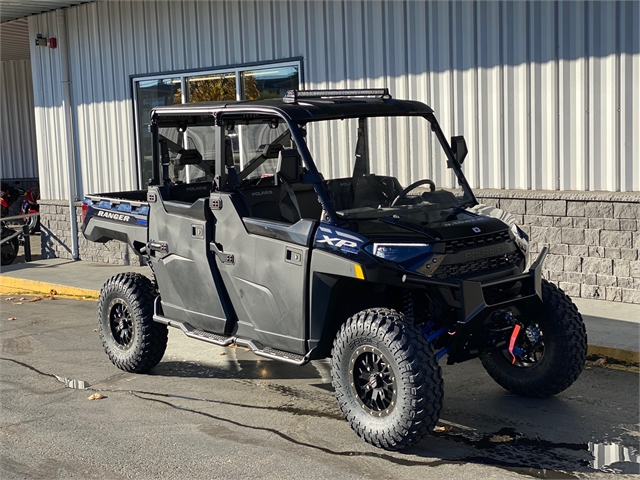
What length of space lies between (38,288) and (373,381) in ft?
27.2

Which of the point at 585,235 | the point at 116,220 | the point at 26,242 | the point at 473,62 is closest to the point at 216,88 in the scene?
the point at 26,242

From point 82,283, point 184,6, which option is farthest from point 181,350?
point 184,6

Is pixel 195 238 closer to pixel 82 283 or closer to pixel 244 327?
pixel 244 327

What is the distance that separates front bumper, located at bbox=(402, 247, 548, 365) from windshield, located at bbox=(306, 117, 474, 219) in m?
0.85

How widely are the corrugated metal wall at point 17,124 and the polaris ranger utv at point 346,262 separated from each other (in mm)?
19777

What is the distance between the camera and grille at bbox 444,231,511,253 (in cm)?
588

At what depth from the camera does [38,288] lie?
12.8 meters

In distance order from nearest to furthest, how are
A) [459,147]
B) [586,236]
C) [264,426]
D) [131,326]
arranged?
[264,426]
[459,147]
[131,326]
[586,236]

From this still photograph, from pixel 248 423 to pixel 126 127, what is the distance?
9.07 m

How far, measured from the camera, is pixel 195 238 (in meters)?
6.94

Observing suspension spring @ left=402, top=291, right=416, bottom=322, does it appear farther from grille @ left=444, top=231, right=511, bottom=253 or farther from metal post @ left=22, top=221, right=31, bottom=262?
metal post @ left=22, top=221, right=31, bottom=262

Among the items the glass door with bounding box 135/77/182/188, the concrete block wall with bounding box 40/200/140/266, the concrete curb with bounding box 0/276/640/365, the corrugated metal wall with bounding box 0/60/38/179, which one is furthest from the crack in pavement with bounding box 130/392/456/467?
the corrugated metal wall with bounding box 0/60/38/179

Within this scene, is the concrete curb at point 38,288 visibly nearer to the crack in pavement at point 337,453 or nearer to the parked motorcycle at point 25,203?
the parked motorcycle at point 25,203

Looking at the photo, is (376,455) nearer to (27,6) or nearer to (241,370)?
(241,370)
